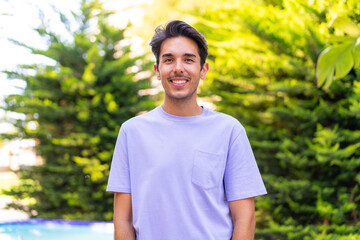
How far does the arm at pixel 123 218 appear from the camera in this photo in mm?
1694

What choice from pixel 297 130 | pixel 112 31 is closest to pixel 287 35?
pixel 297 130

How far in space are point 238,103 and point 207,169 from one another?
4192 millimetres

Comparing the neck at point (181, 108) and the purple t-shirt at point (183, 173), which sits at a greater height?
the neck at point (181, 108)

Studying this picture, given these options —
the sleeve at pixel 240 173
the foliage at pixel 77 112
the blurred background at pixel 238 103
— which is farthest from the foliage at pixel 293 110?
the sleeve at pixel 240 173

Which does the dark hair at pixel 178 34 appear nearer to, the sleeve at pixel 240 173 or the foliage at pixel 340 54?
the sleeve at pixel 240 173

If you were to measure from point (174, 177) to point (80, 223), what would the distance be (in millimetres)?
4642

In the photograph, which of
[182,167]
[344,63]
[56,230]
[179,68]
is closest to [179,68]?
[179,68]

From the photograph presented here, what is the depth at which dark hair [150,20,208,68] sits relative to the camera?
1.76 metres

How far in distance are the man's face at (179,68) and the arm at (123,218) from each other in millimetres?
499

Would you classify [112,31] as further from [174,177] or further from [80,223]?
[174,177]

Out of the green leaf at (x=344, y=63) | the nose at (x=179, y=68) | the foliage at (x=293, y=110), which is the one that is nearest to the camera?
the nose at (x=179, y=68)

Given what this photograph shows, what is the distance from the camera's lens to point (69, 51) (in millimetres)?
6703

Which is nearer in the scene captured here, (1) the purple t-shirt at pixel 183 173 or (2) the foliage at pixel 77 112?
(1) the purple t-shirt at pixel 183 173

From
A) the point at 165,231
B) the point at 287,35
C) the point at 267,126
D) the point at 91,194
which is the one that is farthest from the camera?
the point at 91,194
